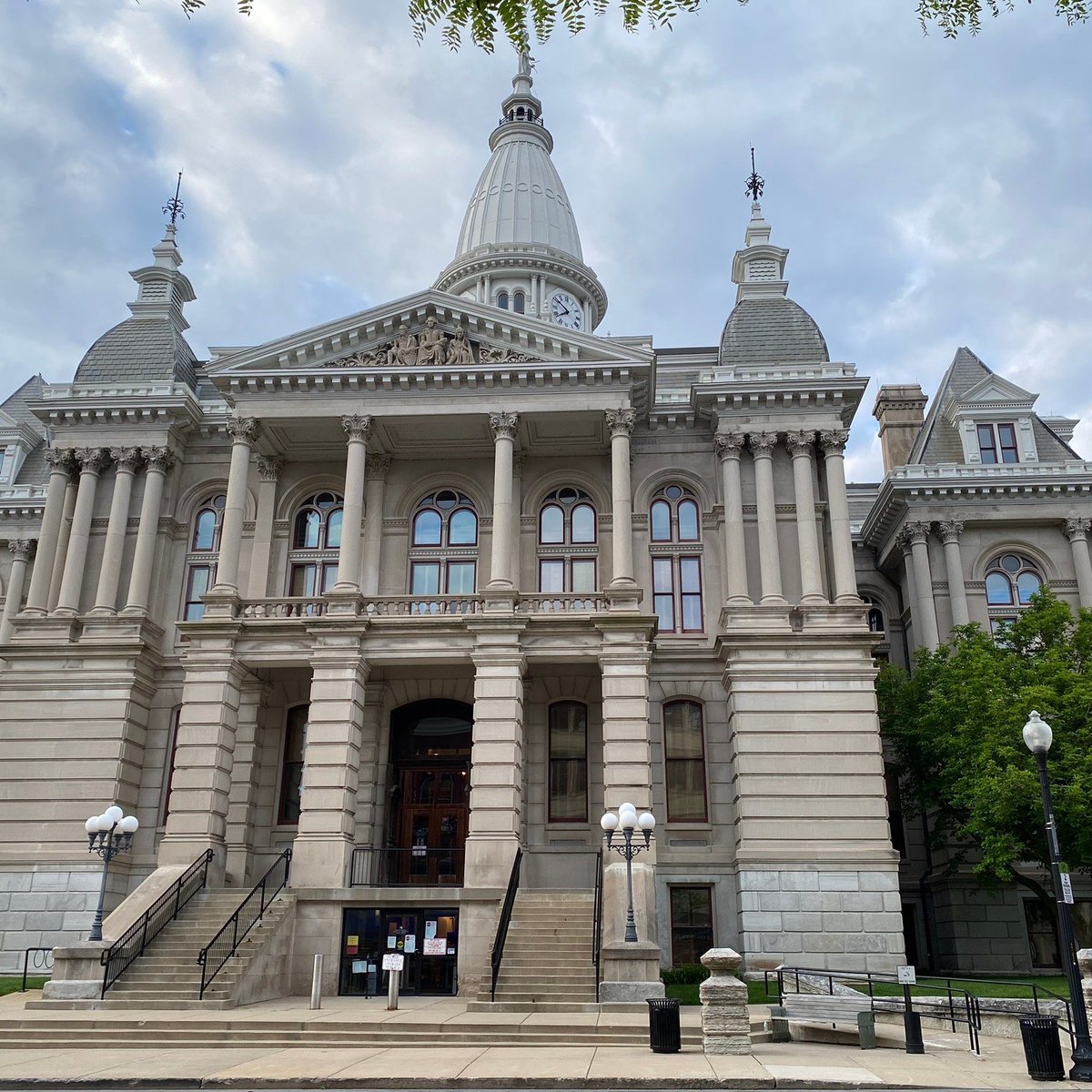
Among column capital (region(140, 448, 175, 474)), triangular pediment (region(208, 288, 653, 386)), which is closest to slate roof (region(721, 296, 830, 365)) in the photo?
triangular pediment (region(208, 288, 653, 386))

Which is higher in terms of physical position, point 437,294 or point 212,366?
point 437,294

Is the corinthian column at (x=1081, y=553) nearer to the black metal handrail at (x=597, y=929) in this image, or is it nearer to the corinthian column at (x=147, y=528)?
the black metal handrail at (x=597, y=929)

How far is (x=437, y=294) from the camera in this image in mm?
33938

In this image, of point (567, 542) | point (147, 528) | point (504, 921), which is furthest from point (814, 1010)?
point (147, 528)

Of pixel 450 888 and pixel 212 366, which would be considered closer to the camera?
pixel 450 888

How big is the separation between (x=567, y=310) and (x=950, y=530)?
22.6 metres

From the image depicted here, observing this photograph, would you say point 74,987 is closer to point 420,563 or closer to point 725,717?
point 420,563

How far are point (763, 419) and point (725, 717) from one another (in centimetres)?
947

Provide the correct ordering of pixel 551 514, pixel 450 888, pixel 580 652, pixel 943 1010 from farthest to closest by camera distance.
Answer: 1. pixel 551 514
2. pixel 580 652
3. pixel 450 888
4. pixel 943 1010

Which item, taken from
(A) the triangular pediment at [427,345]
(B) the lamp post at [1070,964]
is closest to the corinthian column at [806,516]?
(A) the triangular pediment at [427,345]

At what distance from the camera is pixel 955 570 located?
1560 inches

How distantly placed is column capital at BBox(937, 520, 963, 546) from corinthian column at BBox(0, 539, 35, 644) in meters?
35.1

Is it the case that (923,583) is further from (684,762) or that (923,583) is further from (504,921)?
(504,921)

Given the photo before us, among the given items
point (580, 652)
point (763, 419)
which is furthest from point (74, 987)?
point (763, 419)
